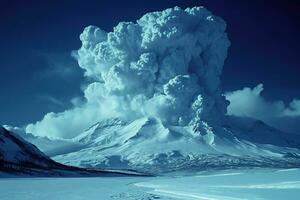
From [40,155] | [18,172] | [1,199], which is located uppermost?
[40,155]

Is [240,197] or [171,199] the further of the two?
[171,199]

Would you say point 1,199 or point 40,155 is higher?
point 40,155

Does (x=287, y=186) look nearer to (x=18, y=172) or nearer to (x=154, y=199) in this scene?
(x=154, y=199)

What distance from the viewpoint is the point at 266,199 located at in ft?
94.1

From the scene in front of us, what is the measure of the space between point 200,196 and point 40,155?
173m

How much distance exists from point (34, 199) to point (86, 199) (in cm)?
372

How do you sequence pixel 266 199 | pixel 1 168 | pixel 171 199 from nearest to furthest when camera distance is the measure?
pixel 266 199 < pixel 171 199 < pixel 1 168

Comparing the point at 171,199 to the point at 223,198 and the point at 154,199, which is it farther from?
the point at 223,198

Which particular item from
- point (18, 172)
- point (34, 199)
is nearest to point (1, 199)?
point (34, 199)

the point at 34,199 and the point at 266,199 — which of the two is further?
the point at 34,199

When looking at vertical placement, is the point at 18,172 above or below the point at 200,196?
above

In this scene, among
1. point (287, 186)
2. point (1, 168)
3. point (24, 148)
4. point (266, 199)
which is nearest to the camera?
point (266, 199)

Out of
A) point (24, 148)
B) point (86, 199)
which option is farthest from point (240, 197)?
point (24, 148)

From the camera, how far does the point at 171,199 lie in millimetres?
33219
